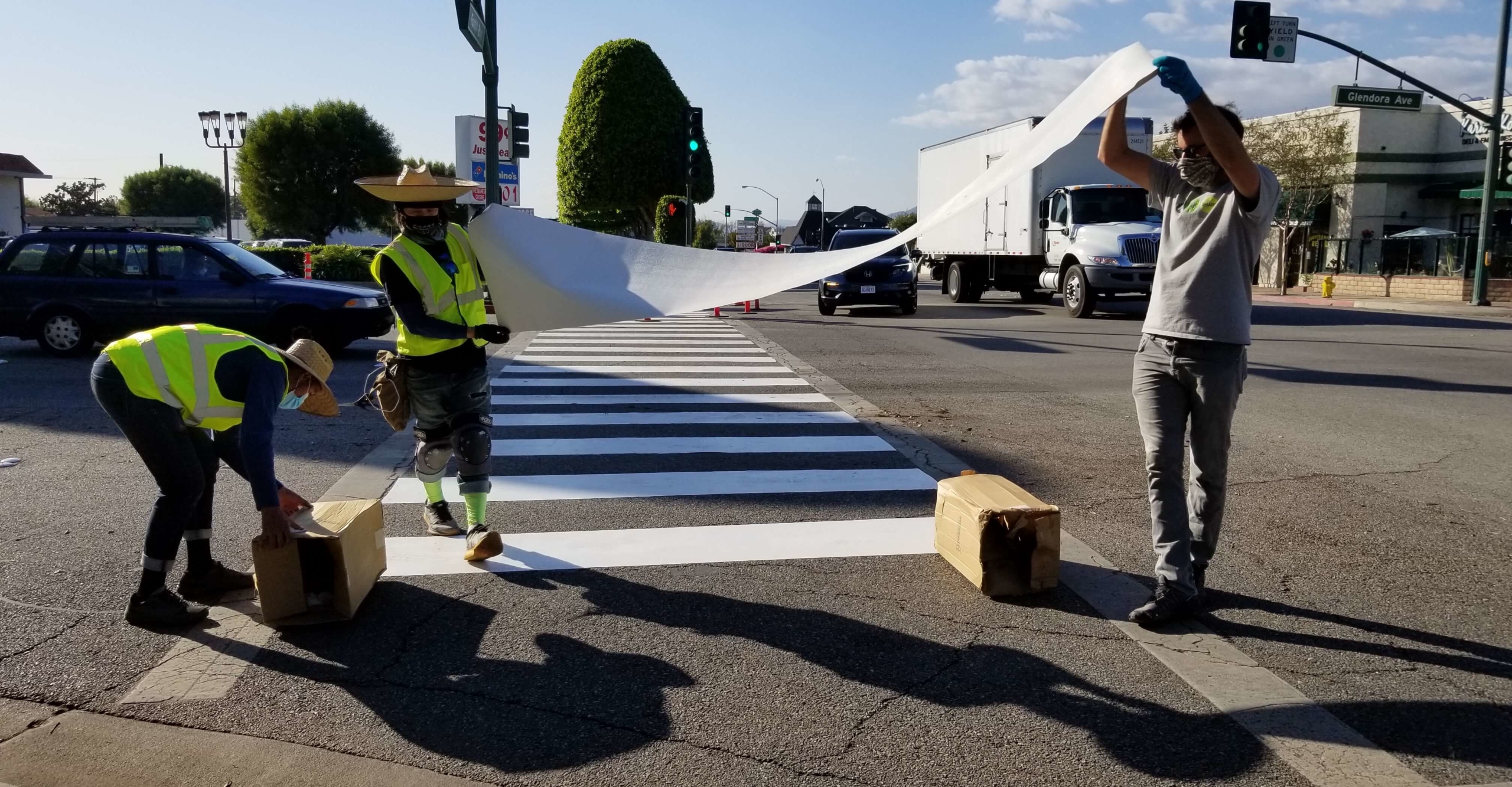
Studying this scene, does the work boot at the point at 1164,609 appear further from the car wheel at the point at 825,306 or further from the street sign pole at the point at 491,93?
the car wheel at the point at 825,306

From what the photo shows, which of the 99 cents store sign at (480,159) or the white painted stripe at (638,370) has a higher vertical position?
the 99 cents store sign at (480,159)

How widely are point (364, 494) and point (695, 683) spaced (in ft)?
11.4

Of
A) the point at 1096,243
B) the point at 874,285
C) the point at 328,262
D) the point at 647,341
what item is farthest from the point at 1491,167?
the point at 328,262

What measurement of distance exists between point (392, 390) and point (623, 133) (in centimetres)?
5116

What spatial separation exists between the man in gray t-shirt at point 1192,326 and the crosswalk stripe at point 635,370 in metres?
8.25

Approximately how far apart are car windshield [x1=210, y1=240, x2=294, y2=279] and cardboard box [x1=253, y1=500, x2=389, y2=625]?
994 cm

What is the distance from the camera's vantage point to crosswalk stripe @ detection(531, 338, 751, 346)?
1623 cm

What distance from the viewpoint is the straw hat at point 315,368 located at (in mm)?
4207

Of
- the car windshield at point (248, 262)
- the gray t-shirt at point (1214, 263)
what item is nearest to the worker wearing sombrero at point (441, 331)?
the gray t-shirt at point (1214, 263)

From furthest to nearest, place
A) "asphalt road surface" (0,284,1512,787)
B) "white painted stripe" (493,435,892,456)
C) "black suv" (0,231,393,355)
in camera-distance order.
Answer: "black suv" (0,231,393,355)
"white painted stripe" (493,435,892,456)
"asphalt road surface" (0,284,1512,787)

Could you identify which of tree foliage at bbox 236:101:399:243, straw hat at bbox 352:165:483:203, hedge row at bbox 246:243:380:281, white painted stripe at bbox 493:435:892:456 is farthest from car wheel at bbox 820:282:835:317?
tree foliage at bbox 236:101:399:243

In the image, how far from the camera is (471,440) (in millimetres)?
4988

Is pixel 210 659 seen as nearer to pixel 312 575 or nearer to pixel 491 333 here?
pixel 312 575

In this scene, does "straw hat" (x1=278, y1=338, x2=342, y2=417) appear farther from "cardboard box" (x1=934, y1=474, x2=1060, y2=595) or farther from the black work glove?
"cardboard box" (x1=934, y1=474, x2=1060, y2=595)
